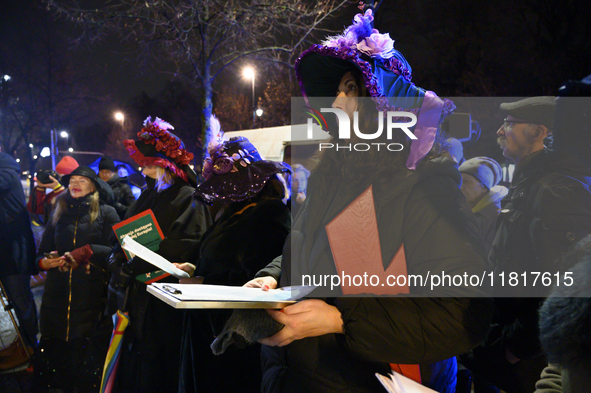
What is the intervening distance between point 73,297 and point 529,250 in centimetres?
402

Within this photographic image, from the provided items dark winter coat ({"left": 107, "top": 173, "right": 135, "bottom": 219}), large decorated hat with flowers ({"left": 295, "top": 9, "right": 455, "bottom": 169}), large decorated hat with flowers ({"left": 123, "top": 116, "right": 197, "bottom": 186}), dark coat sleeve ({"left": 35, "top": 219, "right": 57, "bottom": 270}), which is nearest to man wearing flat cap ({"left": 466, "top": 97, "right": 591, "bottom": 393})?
large decorated hat with flowers ({"left": 295, "top": 9, "right": 455, "bottom": 169})

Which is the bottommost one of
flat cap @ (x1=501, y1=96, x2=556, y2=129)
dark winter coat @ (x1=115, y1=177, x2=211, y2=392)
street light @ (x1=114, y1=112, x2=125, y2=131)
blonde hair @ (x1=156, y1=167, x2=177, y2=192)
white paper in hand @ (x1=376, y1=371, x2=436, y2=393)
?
dark winter coat @ (x1=115, y1=177, x2=211, y2=392)

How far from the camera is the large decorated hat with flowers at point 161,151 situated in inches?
143

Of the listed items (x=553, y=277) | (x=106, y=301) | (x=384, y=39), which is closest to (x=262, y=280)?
(x=384, y=39)

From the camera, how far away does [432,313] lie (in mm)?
1142

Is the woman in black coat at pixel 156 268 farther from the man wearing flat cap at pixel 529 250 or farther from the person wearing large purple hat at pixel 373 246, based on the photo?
the man wearing flat cap at pixel 529 250

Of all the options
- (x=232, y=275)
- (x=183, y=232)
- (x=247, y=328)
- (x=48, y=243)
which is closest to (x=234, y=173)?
(x=232, y=275)

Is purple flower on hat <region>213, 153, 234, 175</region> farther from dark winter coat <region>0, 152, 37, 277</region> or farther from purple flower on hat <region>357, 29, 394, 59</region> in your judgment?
dark winter coat <region>0, 152, 37, 277</region>

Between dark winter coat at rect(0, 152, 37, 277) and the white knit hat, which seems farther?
the white knit hat

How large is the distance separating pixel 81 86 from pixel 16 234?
22535 mm

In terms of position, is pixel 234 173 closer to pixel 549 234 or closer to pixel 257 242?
pixel 257 242

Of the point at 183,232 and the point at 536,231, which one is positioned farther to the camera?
the point at 183,232

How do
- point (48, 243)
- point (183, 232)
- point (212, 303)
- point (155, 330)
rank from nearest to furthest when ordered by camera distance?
point (212, 303) < point (155, 330) < point (183, 232) < point (48, 243)

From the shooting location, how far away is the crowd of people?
3.79 feet
